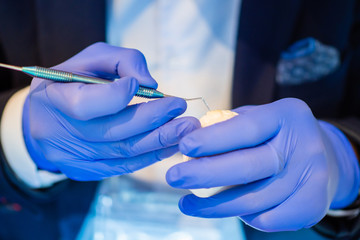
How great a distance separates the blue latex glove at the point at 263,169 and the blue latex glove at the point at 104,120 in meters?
0.09

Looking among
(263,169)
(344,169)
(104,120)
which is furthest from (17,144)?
(344,169)

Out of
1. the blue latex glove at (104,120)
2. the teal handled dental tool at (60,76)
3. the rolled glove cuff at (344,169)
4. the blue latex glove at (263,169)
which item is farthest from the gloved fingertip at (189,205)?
the rolled glove cuff at (344,169)

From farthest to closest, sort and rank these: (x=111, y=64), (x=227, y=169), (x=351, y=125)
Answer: (x=351, y=125) → (x=111, y=64) → (x=227, y=169)

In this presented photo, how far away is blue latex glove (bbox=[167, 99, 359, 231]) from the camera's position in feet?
1.73

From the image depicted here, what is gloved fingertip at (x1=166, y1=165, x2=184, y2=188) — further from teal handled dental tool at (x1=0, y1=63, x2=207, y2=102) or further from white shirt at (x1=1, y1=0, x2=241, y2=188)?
white shirt at (x1=1, y1=0, x2=241, y2=188)

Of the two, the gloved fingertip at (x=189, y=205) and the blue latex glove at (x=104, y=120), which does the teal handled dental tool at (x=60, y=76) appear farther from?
the gloved fingertip at (x=189, y=205)

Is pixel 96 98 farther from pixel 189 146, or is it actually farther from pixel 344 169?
pixel 344 169

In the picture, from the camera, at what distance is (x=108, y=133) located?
1.96 ft

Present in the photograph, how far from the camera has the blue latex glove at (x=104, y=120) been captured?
1.83ft

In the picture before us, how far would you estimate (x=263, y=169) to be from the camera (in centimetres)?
53

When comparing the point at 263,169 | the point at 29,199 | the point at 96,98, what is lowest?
the point at 29,199

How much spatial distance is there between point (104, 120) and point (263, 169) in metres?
0.35

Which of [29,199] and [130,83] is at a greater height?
[130,83]

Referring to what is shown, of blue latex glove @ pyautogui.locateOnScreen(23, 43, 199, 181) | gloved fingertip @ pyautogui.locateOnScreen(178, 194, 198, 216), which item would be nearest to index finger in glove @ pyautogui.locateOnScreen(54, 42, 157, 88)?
blue latex glove @ pyautogui.locateOnScreen(23, 43, 199, 181)
